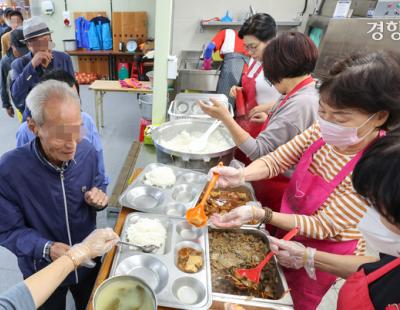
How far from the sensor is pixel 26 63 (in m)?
3.04

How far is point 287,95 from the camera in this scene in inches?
68.2

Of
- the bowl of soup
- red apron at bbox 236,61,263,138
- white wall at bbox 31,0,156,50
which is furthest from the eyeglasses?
white wall at bbox 31,0,156,50

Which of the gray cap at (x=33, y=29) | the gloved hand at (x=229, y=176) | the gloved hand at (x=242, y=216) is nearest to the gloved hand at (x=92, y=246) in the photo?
the gloved hand at (x=242, y=216)

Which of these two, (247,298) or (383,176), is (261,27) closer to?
(383,176)

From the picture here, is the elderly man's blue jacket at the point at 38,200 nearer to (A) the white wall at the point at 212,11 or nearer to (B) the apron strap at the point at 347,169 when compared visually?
(B) the apron strap at the point at 347,169

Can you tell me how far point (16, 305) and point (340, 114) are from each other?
53.2 inches

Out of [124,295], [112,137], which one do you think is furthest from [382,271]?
[112,137]

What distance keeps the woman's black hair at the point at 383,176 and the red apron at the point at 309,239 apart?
0.45m

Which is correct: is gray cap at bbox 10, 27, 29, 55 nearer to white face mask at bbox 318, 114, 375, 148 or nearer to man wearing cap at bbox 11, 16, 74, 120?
man wearing cap at bbox 11, 16, 74, 120

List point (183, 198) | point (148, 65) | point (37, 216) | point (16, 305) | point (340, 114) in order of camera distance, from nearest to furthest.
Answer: point (16, 305) → point (340, 114) → point (37, 216) → point (183, 198) → point (148, 65)

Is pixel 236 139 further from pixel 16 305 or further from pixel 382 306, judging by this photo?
pixel 16 305

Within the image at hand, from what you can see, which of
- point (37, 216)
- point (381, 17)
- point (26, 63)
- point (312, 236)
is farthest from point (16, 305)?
point (381, 17)

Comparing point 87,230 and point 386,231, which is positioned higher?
point 386,231

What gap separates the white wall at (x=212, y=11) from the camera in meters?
4.82
